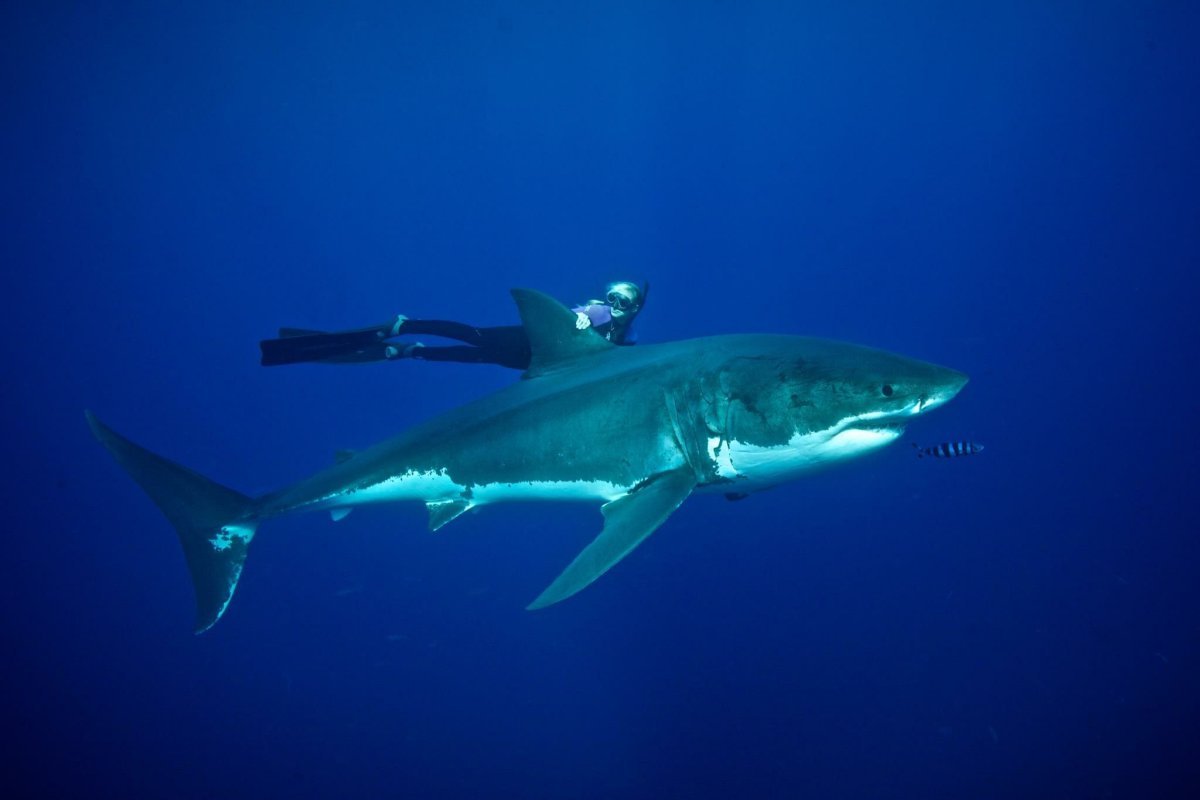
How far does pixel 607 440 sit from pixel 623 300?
3614 mm

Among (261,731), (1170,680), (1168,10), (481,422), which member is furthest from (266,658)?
(1168,10)

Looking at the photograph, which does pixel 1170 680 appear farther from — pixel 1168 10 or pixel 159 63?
pixel 159 63

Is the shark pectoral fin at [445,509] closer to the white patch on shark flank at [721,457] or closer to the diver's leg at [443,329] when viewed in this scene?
the white patch on shark flank at [721,457]

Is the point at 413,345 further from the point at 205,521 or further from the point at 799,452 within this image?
the point at 799,452

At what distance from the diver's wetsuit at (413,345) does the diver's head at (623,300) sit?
162 millimetres

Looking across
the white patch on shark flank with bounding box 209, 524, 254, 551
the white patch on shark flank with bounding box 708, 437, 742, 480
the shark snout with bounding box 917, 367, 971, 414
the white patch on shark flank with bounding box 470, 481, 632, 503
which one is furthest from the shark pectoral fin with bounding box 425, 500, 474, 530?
the shark snout with bounding box 917, 367, 971, 414

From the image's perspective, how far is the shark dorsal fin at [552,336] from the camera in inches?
185

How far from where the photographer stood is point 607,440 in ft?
13.1

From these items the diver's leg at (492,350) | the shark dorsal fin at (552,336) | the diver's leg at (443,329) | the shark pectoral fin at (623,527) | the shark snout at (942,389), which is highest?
the diver's leg at (443,329)

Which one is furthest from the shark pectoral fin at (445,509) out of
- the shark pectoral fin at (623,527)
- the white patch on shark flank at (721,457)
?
the white patch on shark flank at (721,457)

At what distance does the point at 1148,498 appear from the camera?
55.3ft

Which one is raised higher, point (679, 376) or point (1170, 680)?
point (679, 376)

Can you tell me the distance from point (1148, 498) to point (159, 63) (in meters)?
34.8

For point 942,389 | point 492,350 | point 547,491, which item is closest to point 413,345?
point 492,350
